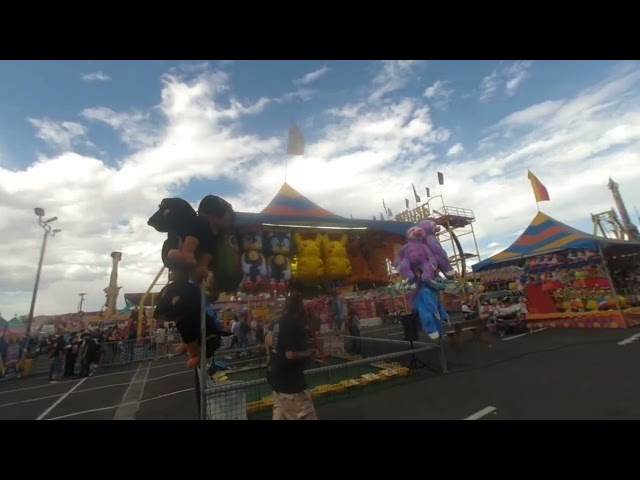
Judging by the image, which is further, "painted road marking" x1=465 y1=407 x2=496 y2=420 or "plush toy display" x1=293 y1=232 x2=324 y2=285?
"plush toy display" x1=293 y1=232 x2=324 y2=285

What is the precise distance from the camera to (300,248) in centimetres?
590

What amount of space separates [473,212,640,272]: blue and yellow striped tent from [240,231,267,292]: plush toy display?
427 inches

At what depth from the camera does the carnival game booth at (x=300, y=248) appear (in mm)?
5141

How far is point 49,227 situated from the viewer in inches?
696

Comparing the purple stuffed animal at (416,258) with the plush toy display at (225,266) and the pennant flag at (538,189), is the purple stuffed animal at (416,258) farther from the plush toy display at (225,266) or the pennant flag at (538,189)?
the pennant flag at (538,189)

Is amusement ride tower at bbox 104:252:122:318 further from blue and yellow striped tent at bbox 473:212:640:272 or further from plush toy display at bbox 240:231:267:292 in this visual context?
blue and yellow striped tent at bbox 473:212:640:272

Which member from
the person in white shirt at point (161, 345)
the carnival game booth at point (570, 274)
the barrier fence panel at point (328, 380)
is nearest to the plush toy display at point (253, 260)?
the barrier fence panel at point (328, 380)

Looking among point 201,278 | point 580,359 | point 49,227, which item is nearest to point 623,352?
point 580,359

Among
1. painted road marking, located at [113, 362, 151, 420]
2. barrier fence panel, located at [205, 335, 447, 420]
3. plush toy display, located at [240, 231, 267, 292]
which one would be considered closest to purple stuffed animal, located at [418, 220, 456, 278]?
barrier fence panel, located at [205, 335, 447, 420]

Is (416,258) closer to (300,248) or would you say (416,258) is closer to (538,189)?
(300,248)

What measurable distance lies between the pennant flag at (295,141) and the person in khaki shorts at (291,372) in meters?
3.31

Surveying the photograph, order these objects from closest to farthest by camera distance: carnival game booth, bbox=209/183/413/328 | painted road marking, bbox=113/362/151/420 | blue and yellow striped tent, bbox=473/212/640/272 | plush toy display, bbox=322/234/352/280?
carnival game booth, bbox=209/183/413/328
plush toy display, bbox=322/234/352/280
painted road marking, bbox=113/362/151/420
blue and yellow striped tent, bbox=473/212/640/272

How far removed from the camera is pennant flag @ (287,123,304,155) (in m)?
5.62
